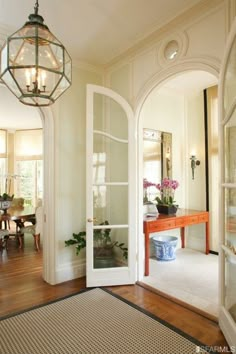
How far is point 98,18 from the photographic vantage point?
8.72 ft

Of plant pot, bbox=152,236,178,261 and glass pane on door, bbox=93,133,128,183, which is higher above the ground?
glass pane on door, bbox=93,133,128,183

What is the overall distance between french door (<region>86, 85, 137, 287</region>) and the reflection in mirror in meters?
1.11

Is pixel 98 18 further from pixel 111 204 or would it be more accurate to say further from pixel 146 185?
pixel 146 185

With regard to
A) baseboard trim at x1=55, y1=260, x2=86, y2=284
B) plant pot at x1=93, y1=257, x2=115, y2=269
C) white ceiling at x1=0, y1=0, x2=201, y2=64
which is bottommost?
baseboard trim at x1=55, y1=260, x2=86, y2=284

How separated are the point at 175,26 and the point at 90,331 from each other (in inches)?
128

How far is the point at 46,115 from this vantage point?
3.30 m

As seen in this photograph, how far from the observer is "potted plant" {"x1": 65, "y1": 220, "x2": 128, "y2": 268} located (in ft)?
10.7

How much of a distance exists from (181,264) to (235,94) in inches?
114

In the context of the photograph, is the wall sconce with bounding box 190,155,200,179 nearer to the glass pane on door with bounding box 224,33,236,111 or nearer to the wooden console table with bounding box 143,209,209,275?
the wooden console table with bounding box 143,209,209,275

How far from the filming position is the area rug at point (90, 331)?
6.64ft

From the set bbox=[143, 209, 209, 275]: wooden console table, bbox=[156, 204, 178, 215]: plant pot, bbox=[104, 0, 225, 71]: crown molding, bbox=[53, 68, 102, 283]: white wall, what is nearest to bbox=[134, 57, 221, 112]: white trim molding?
bbox=[104, 0, 225, 71]: crown molding

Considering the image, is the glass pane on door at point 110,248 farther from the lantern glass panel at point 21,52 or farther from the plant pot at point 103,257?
the lantern glass panel at point 21,52

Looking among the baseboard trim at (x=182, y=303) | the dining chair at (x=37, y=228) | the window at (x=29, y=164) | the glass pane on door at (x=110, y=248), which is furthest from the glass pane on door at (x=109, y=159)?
the window at (x=29, y=164)

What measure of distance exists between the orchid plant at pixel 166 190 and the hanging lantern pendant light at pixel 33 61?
3061 millimetres
